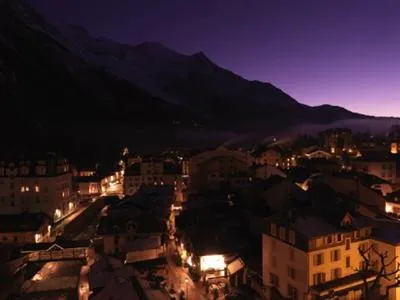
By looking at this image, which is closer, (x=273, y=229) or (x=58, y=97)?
(x=273, y=229)

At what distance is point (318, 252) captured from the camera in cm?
1641

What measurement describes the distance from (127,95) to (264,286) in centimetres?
14181

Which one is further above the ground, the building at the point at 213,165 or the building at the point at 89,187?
the building at the point at 213,165

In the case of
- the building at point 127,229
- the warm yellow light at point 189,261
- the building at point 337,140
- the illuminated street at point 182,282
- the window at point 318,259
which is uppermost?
the building at point 337,140

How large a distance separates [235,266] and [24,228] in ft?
68.3

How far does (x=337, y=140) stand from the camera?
68500mm

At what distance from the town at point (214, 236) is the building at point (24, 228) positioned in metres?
0.09

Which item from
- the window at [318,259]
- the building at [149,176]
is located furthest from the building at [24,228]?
the window at [318,259]

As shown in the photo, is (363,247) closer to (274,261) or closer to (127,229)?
(274,261)

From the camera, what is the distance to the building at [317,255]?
53.5 ft

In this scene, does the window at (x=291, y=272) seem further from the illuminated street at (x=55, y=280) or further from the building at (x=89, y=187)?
the building at (x=89, y=187)

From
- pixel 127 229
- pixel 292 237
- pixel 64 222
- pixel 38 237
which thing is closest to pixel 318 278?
pixel 292 237

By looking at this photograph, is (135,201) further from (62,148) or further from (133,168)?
(62,148)

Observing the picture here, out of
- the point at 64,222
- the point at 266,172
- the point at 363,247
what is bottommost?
the point at 64,222
